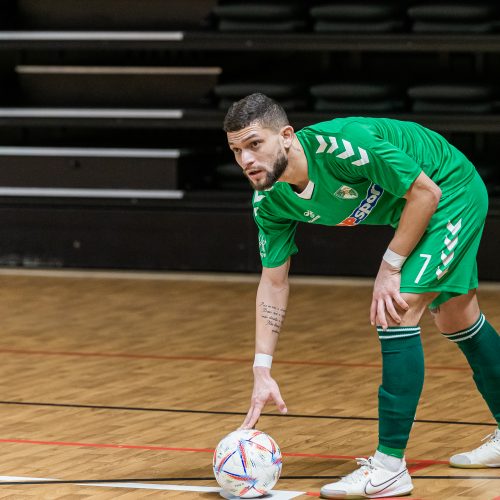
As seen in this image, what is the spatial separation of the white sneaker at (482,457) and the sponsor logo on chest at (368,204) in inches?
32.4

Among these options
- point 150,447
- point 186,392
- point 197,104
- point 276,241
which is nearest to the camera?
point 276,241

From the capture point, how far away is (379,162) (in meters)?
3.55

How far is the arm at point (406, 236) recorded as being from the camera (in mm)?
3600

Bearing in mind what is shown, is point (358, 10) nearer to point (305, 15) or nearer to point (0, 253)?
point (305, 15)

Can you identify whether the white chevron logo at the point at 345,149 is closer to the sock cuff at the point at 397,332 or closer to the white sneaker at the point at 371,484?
the sock cuff at the point at 397,332

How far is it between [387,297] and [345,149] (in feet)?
1.37

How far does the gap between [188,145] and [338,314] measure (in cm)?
301

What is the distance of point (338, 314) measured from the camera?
297 inches

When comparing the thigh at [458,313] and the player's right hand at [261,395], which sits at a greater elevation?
the thigh at [458,313]

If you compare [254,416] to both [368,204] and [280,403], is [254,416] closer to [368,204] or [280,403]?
[280,403]

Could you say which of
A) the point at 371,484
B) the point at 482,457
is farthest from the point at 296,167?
the point at 482,457

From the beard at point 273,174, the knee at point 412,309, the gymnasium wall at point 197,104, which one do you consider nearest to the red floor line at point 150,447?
the knee at point 412,309

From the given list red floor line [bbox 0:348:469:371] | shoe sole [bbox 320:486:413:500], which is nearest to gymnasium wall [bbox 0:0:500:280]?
red floor line [bbox 0:348:469:371]

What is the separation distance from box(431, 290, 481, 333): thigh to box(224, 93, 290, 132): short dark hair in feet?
2.59
